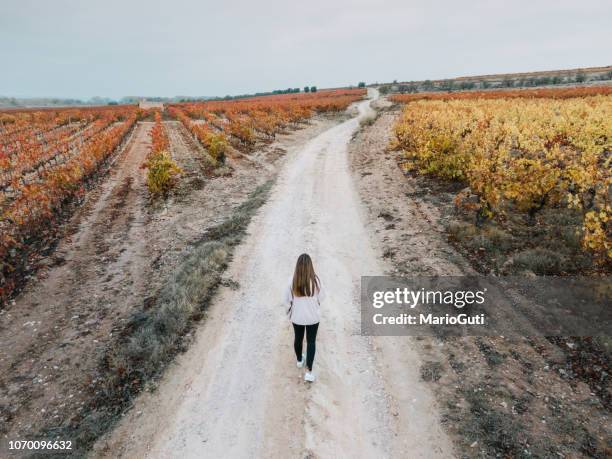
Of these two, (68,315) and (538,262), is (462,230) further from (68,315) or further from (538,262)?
(68,315)

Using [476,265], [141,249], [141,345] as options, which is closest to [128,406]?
[141,345]

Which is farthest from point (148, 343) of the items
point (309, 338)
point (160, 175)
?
point (160, 175)

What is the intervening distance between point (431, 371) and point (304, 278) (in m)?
3.26

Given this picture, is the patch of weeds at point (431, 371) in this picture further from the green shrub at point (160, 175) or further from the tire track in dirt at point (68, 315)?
the green shrub at point (160, 175)

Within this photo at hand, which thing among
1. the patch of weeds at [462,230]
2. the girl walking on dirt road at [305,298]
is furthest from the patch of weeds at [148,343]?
the patch of weeds at [462,230]

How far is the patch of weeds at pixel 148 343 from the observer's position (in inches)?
234

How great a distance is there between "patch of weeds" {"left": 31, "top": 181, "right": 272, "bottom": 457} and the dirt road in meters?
0.34

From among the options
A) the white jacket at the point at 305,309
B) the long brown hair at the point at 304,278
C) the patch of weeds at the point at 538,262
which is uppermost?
the long brown hair at the point at 304,278

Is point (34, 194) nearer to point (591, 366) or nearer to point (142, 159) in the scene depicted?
point (142, 159)

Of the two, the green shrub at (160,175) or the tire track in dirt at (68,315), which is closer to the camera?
the tire track in dirt at (68,315)

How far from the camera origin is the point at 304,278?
582 centimetres

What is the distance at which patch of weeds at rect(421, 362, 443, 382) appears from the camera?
6547 millimetres

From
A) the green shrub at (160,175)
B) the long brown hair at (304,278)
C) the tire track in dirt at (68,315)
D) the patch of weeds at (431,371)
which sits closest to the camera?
the long brown hair at (304,278)

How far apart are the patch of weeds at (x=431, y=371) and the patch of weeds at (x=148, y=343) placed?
16.4 ft
